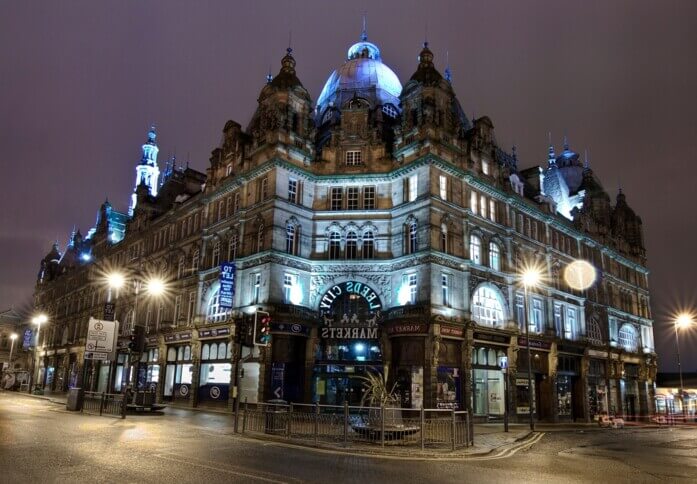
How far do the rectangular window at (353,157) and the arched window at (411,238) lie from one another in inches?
263

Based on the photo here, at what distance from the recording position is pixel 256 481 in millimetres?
10789

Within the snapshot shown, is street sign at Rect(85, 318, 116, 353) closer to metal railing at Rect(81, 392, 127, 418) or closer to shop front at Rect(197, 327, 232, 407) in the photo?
metal railing at Rect(81, 392, 127, 418)

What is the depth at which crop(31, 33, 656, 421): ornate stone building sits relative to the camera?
33.3 metres

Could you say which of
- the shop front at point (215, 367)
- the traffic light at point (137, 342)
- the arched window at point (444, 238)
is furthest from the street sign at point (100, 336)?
the arched window at point (444, 238)

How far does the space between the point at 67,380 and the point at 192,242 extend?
33.6 metres

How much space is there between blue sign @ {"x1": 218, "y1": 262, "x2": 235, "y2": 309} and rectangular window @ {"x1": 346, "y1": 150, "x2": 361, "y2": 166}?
36.9ft

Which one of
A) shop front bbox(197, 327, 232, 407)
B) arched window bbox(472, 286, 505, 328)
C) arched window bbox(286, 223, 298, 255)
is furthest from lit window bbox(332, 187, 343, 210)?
shop front bbox(197, 327, 232, 407)

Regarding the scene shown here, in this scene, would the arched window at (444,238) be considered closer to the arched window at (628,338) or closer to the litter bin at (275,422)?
the litter bin at (275,422)

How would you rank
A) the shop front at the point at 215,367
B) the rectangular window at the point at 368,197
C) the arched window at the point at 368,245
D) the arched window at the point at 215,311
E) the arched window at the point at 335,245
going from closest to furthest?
the arched window at the point at 368,245 < the arched window at the point at 335,245 < the shop front at the point at 215,367 < the rectangular window at the point at 368,197 < the arched window at the point at 215,311

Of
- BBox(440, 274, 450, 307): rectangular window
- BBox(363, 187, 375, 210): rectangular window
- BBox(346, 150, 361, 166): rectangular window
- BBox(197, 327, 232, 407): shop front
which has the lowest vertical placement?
BBox(197, 327, 232, 407): shop front

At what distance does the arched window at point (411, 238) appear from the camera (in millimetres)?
34438

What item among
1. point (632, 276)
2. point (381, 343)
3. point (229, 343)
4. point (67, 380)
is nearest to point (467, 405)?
point (381, 343)

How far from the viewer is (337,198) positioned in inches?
1492

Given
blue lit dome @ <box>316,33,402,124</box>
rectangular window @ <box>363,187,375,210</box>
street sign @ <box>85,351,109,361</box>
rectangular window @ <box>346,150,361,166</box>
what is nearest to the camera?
street sign @ <box>85,351,109,361</box>
